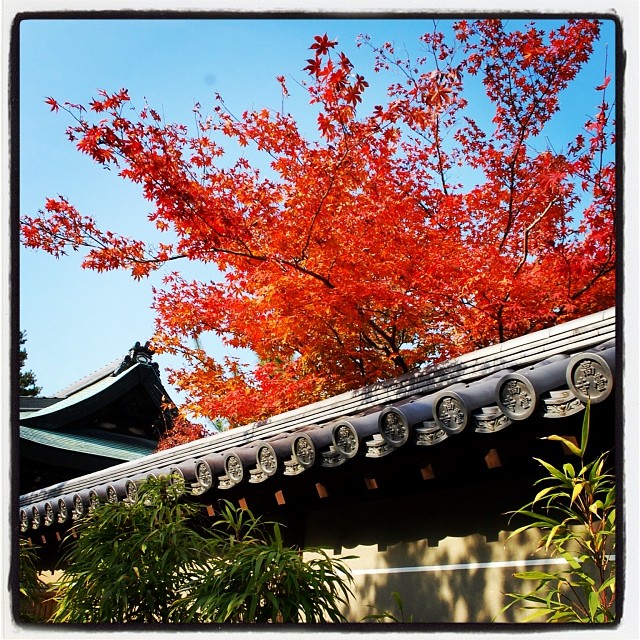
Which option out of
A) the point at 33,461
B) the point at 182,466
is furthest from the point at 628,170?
the point at 33,461

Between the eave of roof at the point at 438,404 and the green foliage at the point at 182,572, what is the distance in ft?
0.99

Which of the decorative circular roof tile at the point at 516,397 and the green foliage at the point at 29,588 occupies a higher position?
the decorative circular roof tile at the point at 516,397

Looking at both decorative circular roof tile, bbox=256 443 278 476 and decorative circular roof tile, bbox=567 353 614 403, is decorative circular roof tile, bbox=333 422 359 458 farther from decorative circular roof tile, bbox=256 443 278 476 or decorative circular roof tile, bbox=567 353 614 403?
decorative circular roof tile, bbox=567 353 614 403

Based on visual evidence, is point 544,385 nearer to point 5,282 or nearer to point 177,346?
point 5,282

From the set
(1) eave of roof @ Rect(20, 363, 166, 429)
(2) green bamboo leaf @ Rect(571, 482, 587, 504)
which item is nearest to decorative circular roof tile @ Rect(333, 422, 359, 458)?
(2) green bamboo leaf @ Rect(571, 482, 587, 504)

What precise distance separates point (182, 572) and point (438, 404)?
210cm

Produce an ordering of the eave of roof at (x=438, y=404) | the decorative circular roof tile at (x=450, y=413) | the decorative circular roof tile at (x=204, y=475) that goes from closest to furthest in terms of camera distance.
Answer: the eave of roof at (x=438, y=404)
the decorative circular roof tile at (x=450, y=413)
the decorative circular roof tile at (x=204, y=475)

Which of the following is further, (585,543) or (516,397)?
(585,543)

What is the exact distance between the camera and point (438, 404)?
312 cm

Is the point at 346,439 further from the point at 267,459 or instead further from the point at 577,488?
the point at 577,488

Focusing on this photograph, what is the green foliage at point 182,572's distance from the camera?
3467 millimetres

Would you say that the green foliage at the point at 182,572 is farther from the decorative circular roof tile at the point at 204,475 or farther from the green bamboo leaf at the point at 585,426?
the green bamboo leaf at the point at 585,426

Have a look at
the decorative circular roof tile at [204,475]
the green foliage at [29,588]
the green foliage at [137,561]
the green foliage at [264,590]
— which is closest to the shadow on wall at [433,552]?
the green foliage at [264,590]

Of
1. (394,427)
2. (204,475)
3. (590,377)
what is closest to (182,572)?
(204,475)
